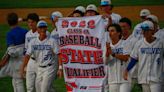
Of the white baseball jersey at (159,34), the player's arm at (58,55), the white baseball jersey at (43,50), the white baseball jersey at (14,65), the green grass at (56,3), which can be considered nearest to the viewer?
the white baseball jersey at (159,34)

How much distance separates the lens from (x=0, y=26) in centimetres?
2550

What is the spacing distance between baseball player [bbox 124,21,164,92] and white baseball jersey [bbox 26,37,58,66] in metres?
1.85

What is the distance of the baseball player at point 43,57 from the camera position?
465 inches

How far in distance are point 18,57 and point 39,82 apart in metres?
0.71

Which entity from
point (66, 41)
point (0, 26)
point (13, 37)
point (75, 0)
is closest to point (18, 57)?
point (13, 37)

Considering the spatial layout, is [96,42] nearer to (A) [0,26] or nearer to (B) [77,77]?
(B) [77,77]

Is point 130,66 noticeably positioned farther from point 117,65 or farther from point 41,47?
point 41,47

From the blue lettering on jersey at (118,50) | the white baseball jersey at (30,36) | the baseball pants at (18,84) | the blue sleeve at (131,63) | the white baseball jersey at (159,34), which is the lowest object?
the baseball pants at (18,84)

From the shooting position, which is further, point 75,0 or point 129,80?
point 75,0

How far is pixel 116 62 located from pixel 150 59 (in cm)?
62

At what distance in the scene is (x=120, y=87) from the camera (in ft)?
35.2

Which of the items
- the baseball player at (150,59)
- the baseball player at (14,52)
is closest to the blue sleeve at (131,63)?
the baseball player at (150,59)

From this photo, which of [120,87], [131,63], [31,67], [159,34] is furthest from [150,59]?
[31,67]

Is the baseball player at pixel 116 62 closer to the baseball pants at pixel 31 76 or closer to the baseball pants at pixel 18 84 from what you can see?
the baseball pants at pixel 31 76
